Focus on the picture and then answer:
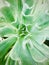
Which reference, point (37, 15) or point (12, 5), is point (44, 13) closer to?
point (37, 15)

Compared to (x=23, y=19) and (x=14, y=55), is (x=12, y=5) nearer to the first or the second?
(x=23, y=19)

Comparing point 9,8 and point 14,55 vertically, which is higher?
point 9,8

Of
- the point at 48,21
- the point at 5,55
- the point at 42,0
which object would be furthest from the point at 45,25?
the point at 5,55

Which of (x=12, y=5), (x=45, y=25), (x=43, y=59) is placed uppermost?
(x=12, y=5)

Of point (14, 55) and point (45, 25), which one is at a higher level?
point (45, 25)

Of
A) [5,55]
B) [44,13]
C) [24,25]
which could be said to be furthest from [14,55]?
[44,13]

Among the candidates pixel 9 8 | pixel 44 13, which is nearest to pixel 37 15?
pixel 44 13
